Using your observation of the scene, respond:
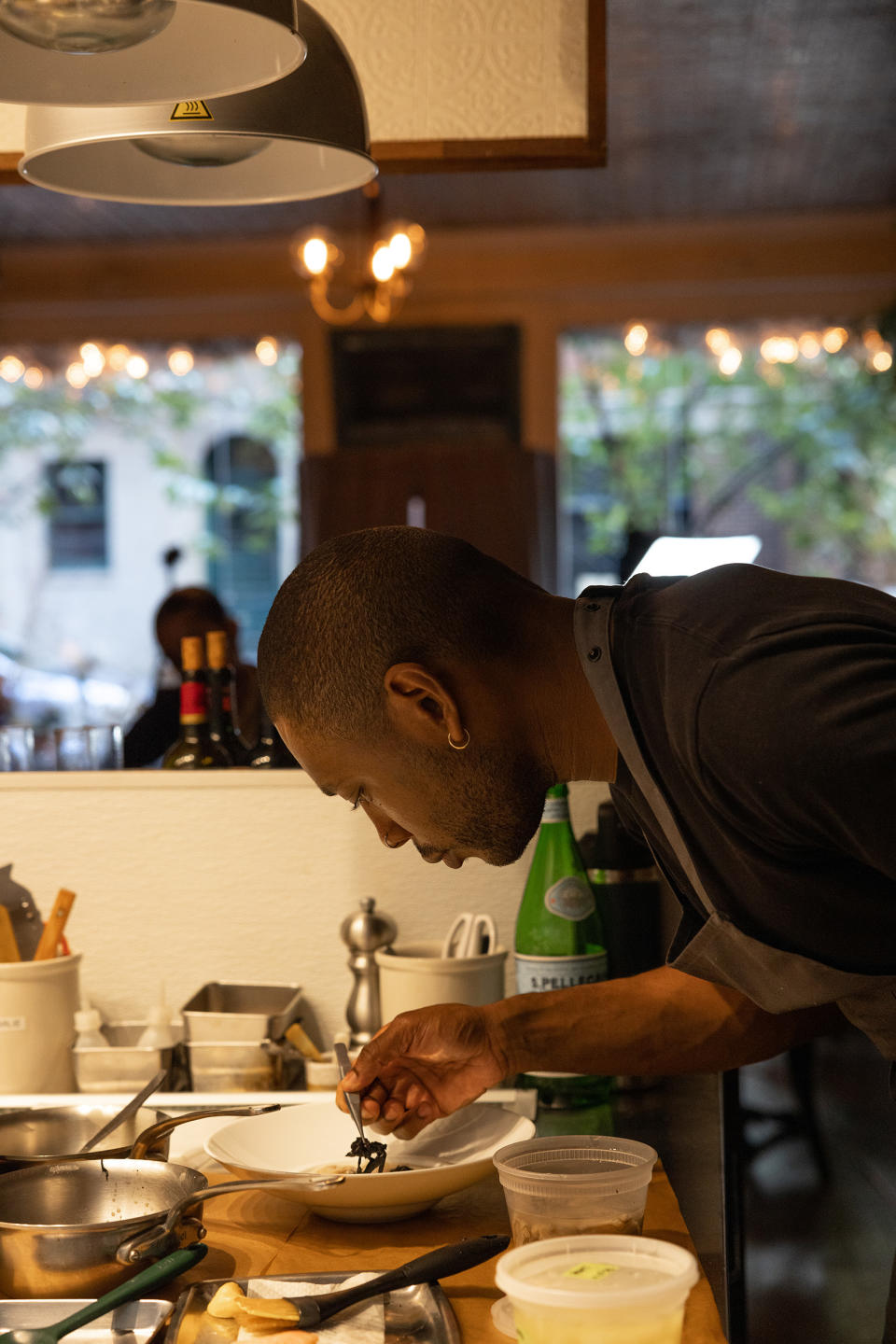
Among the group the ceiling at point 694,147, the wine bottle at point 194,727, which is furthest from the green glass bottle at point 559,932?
A: the ceiling at point 694,147

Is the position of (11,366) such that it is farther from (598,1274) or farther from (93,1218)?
(598,1274)

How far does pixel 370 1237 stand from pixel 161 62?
0.98 metres

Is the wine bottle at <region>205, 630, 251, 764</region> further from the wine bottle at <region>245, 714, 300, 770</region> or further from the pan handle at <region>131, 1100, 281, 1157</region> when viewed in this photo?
the pan handle at <region>131, 1100, 281, 1157</region>

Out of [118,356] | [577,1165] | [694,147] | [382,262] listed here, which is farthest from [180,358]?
[577,1165]

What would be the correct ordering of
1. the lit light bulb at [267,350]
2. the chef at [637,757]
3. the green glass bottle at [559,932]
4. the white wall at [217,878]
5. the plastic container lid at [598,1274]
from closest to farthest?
the plastic container lid at [598,1274]
the chef at [637,757]
the green glass bottle at [559,932]
the white wall at [217,878]
the lit light bulb at [267,350]

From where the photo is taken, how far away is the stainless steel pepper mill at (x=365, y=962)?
1.59 metres

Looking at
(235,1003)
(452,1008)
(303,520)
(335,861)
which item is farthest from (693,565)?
(303,520)

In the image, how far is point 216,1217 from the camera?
120 cm

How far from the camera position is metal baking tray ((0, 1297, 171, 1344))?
0.91 m

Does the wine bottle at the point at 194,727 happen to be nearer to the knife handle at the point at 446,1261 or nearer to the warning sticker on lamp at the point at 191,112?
the warning sticker on lamp at the point at 191,112

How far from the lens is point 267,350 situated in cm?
668

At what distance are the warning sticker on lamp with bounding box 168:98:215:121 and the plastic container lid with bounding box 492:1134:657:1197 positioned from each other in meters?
0.90

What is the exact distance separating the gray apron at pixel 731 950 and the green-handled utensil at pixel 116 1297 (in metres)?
0.47

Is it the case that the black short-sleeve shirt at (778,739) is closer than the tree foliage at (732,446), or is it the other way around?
the black short-sleeve shirt at (778,739)
